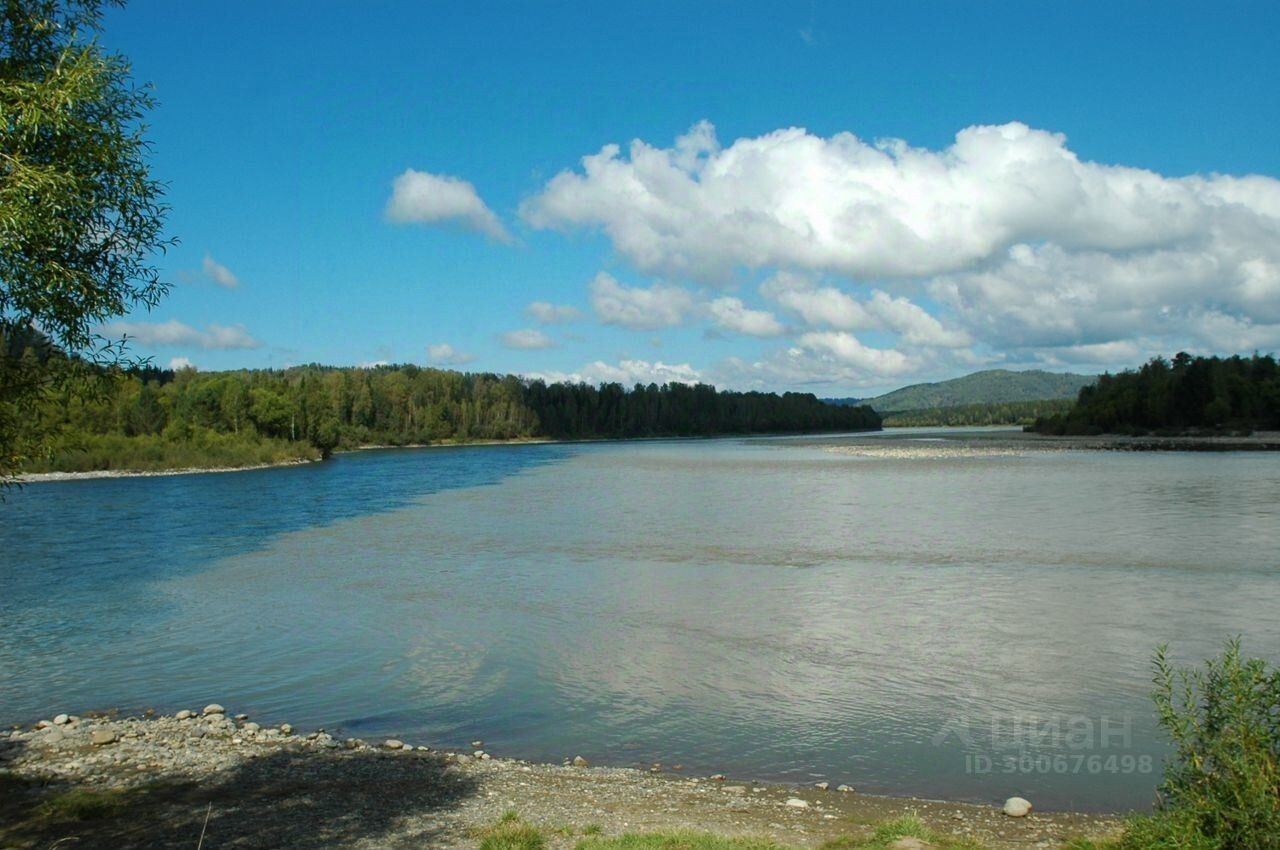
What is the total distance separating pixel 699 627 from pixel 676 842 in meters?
11.8

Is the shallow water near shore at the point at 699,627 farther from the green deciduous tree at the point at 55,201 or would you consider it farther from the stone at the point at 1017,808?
the green deciduous tree at the point at 55,201

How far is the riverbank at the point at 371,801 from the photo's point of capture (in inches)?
350

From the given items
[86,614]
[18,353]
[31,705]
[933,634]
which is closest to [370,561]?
[86,614]

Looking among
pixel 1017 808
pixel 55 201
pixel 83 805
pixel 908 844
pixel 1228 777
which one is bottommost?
pixel 83 805

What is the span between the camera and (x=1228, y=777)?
243 inches

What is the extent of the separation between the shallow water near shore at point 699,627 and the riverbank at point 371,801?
42.4 inches

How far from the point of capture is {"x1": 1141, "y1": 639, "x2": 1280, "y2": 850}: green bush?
19.3 ft

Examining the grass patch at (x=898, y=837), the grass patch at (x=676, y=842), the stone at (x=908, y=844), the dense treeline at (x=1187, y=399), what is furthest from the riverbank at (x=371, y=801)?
the dense treeline at (x=1187, y=399)

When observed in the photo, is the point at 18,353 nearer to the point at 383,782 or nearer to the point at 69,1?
the point at 69,1

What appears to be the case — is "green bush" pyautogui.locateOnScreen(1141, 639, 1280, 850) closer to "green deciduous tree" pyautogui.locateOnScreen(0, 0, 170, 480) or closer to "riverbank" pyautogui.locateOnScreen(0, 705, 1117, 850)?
"riverbank" pyautogui.locateOnScreen(0, 705, 1117, 850)

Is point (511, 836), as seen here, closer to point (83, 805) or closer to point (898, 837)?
point (898, 837)

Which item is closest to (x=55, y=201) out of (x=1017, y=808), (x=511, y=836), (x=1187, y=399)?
(x=511, y=836)

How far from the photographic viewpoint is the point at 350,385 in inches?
6693

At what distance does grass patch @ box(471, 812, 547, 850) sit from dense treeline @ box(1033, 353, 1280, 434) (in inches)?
5301
